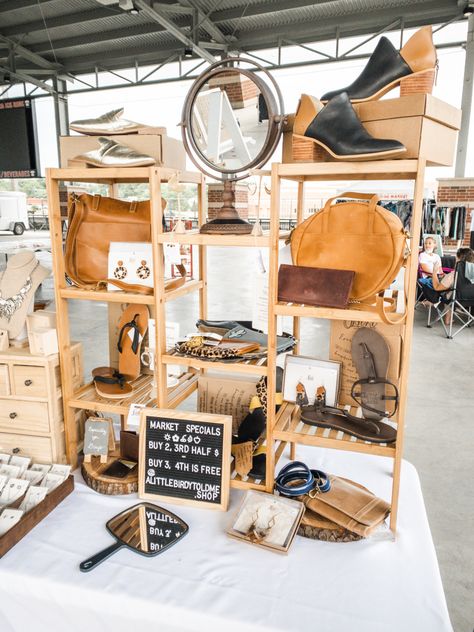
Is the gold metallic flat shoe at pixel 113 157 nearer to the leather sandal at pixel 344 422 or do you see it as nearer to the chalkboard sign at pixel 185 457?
the chalkboard sign at pixel 185 457

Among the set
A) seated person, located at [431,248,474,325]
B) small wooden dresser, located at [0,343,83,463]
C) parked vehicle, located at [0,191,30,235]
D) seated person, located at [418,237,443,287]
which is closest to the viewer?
small wooden dresser, located at [0,343,83,463]

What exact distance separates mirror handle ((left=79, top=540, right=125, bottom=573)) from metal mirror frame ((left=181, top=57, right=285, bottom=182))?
4.31ft

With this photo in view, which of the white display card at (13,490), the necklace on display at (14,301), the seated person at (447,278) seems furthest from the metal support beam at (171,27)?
the white display card at (13,490)

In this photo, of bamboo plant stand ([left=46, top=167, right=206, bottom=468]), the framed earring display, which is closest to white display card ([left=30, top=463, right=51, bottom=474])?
bamboo plant stand ([left=46, top=167, right=206, bottom=468])

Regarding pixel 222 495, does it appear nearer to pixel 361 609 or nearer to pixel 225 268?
pixel 361 609

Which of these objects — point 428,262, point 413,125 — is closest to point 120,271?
point 413,125

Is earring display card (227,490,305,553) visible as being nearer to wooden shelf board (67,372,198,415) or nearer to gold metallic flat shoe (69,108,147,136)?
wooden shelf board (67,372,198,415)

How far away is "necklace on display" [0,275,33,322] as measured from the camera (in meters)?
1.93

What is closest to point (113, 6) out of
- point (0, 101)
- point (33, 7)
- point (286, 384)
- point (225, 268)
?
point (33, 7)

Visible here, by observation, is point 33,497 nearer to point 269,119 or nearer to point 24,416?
point 24,416

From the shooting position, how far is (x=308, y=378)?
1.81 metres

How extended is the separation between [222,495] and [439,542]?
1248mm

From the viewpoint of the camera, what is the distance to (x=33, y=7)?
27.8 feet

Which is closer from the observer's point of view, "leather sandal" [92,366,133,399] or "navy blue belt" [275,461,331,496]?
"navy blue belt" [275,461,331,496]
